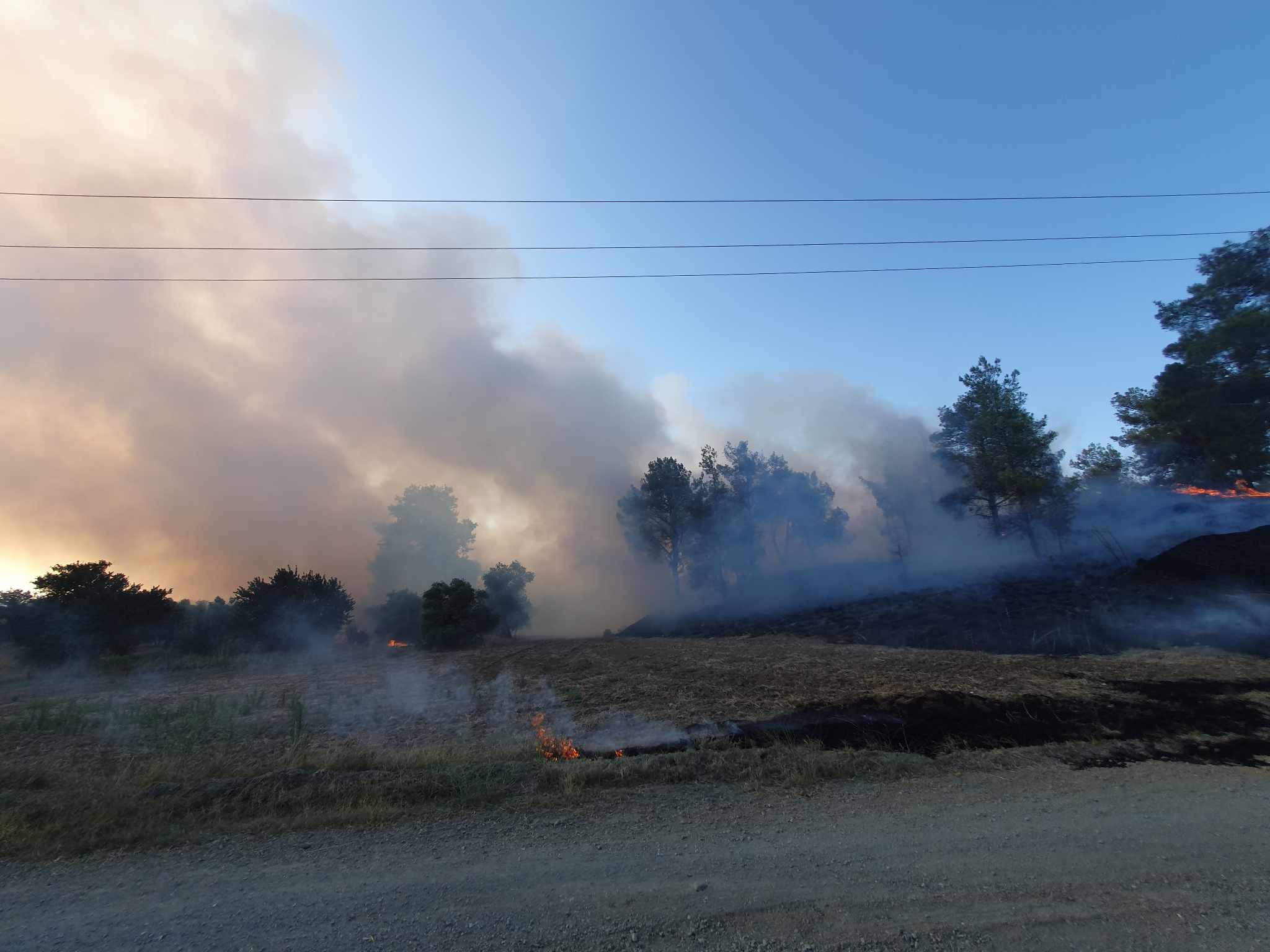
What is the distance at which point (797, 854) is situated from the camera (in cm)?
550

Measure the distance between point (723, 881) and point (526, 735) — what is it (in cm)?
673

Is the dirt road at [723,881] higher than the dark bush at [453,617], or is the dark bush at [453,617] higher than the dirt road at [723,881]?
the dark bush at [453,617]

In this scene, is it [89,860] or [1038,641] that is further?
[1038,641]

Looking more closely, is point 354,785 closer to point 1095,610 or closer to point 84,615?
point 1095,610

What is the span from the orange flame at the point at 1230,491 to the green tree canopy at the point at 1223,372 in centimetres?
113

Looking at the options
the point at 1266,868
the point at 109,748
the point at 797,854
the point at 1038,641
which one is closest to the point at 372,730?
the point at 109,748

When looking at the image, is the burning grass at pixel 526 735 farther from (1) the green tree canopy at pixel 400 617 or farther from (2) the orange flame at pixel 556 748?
(1) the green tree canopy at pixel 400 617

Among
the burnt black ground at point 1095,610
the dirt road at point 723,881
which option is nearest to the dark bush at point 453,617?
the burnt black ground at point 1095,610

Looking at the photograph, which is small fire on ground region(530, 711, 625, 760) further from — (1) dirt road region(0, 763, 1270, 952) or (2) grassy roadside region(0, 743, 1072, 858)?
(1) dirt road region(0, 763, 1270, 952)

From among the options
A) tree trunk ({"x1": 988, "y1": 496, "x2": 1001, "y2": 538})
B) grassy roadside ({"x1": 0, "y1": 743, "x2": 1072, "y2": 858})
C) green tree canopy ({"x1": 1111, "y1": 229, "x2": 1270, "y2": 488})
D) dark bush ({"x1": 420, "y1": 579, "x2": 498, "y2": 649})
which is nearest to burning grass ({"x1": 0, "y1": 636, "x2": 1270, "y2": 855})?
grassy roadside ({"x1": 0, "y1": 743, "x2": 1072, "y2": 858})

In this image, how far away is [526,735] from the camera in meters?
11.0

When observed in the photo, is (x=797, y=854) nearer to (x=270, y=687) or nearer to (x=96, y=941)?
(x=96, y=941)

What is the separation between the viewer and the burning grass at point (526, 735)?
718 cm

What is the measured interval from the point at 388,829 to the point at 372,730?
6688 mm
